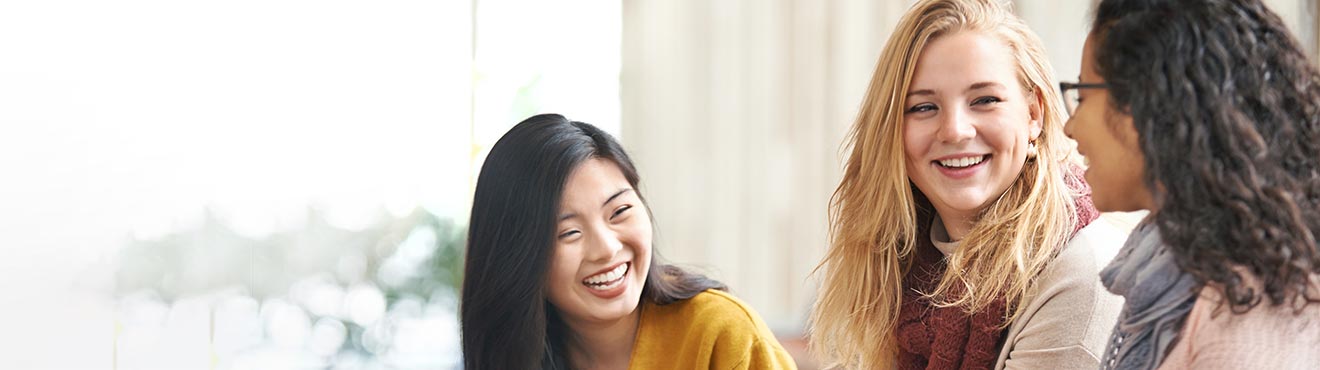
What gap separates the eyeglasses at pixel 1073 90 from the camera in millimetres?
1089

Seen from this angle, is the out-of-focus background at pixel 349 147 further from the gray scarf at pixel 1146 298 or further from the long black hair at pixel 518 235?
the gray scarf at pixel 1146 298

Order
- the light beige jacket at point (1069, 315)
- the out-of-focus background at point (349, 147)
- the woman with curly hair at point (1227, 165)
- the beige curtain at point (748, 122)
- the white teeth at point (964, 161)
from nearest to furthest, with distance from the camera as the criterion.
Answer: the woman with curly hair at point (1227, 165) < the light beige jacket at point (1069, 315) < the white teeth at point (964, 161) < the out-of-focus background at point (349, 147) < the beige curtain at point (748, 122)

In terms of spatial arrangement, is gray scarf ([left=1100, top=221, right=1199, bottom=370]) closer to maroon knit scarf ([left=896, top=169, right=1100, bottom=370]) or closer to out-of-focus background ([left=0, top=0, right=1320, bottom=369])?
maroon knit scarf ([left=896, top=169, right=1100, bottom=370])

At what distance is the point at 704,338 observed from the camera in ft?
6.40

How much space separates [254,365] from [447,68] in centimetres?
101

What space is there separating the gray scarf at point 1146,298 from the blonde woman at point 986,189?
0.40m

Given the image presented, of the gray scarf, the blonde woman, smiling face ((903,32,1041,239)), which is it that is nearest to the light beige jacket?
the blonde woman

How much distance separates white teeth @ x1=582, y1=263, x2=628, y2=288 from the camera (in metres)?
1.87

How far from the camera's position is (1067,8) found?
4.10 metres

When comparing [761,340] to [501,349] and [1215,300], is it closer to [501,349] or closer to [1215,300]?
[501,349]

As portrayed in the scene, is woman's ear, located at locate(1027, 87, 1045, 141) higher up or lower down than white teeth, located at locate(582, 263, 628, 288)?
higher up

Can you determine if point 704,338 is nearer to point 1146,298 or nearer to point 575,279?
point 575,279

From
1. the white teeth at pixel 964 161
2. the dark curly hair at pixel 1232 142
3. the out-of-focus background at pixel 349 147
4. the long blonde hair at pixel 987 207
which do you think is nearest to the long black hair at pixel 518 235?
the long blonde hair at pixel 987 207

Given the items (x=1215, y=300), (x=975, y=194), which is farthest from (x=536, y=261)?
(x=1215, y=300)
